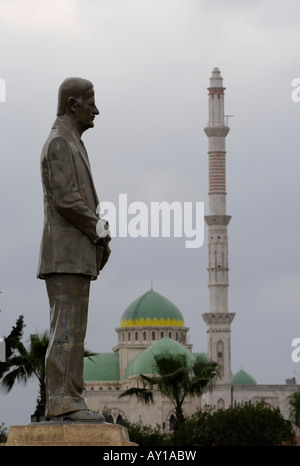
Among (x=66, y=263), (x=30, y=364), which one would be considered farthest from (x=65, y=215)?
(x=30, y=364)

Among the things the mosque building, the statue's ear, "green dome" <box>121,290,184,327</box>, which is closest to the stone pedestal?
the statue's ear

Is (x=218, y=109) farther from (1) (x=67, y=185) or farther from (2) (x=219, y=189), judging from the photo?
(1) (x=67, y=185)

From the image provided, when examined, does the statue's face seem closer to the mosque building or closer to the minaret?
the mosque building

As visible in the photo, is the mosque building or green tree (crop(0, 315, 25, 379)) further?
the mosque building

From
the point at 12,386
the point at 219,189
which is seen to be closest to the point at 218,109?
the point at 219,189

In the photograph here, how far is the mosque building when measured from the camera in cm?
10412

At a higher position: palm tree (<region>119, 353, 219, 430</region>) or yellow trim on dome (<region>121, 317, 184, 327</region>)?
yellow trim on dome (<region>121, 317, 184, 327</region>)

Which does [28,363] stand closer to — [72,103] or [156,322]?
[72,103]

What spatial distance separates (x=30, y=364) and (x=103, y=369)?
3593 inches

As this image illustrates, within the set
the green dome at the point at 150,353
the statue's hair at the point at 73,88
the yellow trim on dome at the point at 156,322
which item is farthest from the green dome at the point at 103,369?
the statue's hair at the point at 73,88

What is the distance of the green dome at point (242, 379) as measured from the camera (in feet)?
418

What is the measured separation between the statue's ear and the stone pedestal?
3185mm

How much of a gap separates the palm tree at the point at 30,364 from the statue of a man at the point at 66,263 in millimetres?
22736
